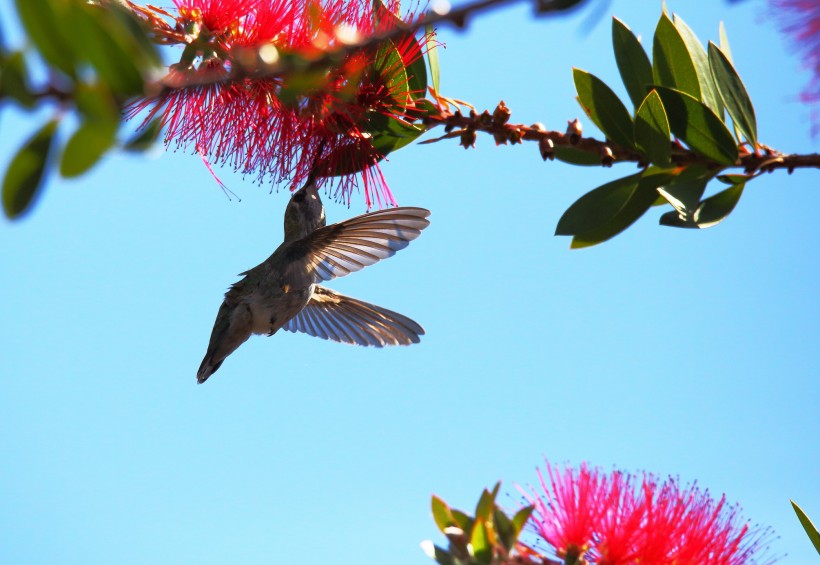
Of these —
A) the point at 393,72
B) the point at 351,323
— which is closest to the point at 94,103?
the point at 393,72

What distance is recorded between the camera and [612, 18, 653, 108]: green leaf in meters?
1.41

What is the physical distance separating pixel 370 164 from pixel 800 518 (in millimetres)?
1057

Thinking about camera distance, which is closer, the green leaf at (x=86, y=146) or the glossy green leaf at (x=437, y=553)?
the green leaf at (x=86, y=146)

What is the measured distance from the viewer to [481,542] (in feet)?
3.38

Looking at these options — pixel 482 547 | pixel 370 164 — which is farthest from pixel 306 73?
pixel 370 164

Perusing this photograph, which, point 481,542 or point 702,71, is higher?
point 702,71

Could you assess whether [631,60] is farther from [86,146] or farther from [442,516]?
[86,146]

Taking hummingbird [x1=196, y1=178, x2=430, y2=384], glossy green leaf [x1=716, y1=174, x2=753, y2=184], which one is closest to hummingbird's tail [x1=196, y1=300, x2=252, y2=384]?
hummingbird [x1=196, y1=178, x2=430, y2=384]

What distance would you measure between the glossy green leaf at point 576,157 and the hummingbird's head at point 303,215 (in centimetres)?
80

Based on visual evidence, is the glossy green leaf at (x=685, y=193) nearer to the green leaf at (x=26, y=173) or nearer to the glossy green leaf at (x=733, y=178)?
the glossy green leaf at (x=733, y=178)

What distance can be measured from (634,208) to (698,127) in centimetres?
17

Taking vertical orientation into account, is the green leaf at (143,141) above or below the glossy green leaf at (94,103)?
above

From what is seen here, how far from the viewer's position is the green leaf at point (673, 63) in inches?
54.6

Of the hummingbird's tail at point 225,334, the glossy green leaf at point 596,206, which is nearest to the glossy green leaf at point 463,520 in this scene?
the glossy green leaf at point 596,206
